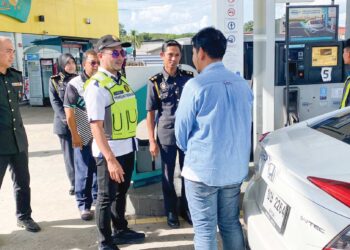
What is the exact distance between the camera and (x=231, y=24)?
384cm

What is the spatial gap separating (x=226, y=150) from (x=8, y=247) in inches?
95.6

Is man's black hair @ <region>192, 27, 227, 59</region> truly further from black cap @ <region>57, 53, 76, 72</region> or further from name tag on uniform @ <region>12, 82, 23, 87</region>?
black cap @ <region>57, 53, 76, 72</region>

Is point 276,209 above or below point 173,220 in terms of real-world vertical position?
above

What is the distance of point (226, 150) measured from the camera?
2.34 metres

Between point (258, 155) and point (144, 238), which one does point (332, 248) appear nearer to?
point (258, 155)

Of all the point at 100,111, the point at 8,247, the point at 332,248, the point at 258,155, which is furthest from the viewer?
the point at 8,247

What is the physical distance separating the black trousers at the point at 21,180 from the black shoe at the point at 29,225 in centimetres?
4

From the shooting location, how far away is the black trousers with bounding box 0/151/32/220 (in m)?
3.66

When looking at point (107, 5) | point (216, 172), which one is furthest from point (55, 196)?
point (107, 5)

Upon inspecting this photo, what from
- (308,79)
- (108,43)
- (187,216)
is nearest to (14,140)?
(108,43)

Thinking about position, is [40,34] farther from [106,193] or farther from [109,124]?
[106,193]

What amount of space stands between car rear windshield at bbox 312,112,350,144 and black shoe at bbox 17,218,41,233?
2870 millimetres

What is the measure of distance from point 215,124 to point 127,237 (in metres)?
1.74

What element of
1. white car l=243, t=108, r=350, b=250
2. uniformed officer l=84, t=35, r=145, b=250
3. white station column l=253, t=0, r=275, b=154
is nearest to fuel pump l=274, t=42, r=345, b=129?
white station column l=253, t=0, r=275, b=154
